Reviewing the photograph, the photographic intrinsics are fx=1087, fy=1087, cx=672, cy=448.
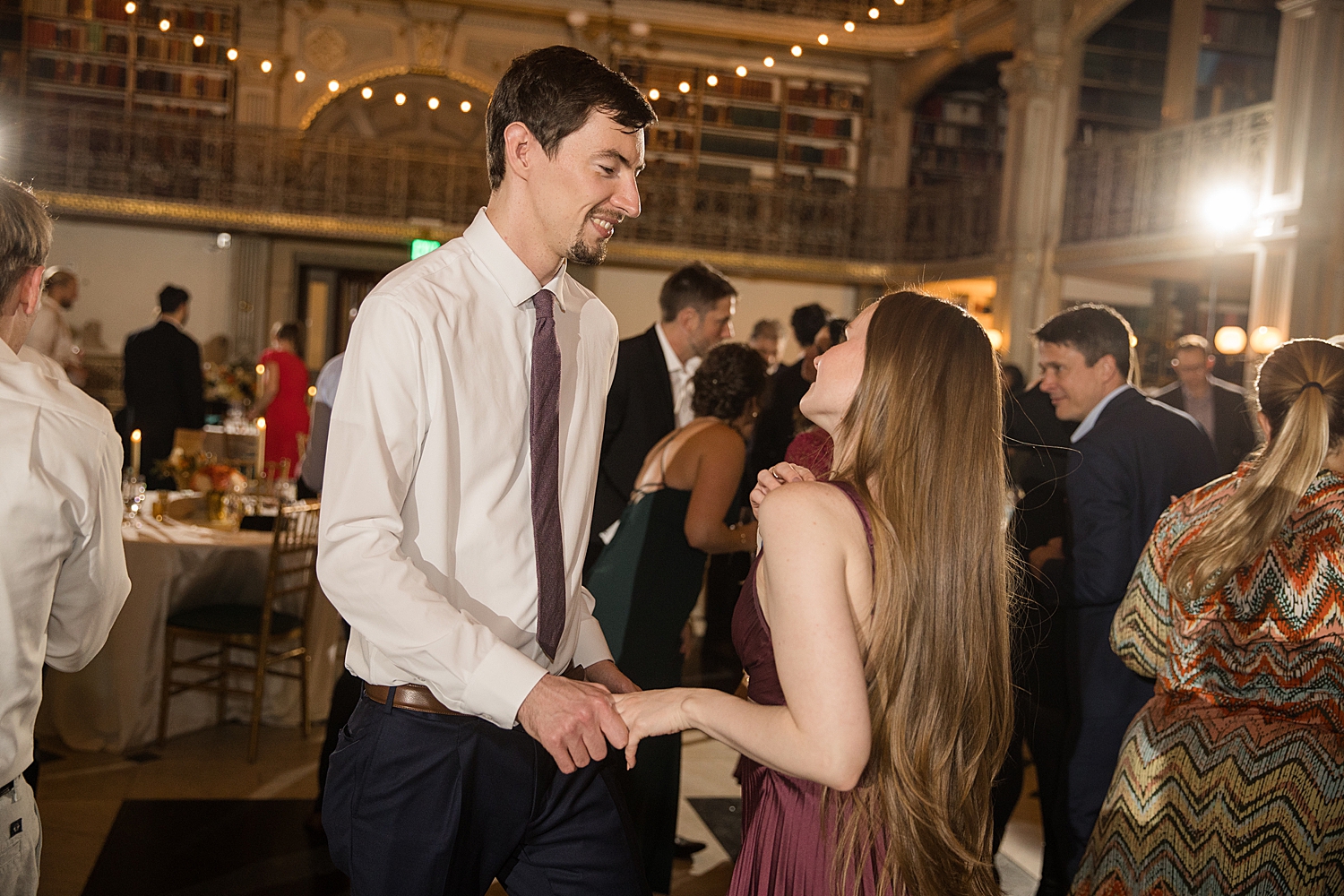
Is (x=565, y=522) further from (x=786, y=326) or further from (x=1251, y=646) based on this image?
(x=786, y=326)

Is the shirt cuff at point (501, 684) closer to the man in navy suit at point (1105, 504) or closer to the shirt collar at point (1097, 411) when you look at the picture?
the man in navy suit at point (1105, 504)

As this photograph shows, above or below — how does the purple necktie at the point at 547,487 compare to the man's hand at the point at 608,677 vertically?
above

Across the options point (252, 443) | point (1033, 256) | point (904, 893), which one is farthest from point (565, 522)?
point (1033, 256)

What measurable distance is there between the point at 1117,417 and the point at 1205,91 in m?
9.82

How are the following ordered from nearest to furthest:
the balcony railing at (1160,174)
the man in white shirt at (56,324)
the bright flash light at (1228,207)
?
the man in white shirt at (56,324) < the bright flash light at (1228,207) < the balcony railing at (1160,174)

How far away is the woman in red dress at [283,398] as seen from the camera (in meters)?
7.71

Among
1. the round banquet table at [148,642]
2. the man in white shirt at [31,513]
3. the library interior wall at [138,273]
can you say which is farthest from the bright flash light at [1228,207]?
the library interior wall at [138,273]

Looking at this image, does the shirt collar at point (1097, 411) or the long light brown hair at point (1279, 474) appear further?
the shirt collar at point (1097, 411)

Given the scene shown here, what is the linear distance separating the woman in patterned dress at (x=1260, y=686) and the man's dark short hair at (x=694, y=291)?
1.91 meters

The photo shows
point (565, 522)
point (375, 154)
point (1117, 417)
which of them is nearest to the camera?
point (565, 522)

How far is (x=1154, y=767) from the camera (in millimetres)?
2219

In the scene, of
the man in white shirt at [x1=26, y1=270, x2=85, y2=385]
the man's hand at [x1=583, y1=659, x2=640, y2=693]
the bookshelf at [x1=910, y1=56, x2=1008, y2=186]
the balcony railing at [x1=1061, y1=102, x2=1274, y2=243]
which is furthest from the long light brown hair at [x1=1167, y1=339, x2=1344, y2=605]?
the bookshelf at [x1=910, y1=56, x2=1008, y2=186]

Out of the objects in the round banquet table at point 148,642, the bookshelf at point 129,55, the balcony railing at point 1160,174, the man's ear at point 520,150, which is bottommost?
the round banquet table at point 148,642

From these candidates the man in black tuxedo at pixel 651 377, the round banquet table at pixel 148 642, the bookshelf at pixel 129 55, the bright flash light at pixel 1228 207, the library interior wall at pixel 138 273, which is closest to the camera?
the man in black tuxedo at pixel 651 377
